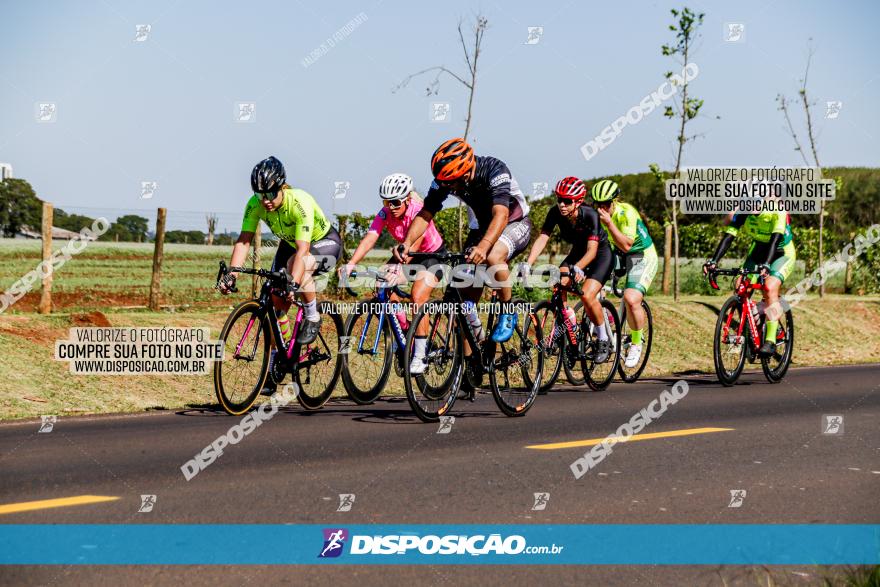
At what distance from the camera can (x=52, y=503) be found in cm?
582

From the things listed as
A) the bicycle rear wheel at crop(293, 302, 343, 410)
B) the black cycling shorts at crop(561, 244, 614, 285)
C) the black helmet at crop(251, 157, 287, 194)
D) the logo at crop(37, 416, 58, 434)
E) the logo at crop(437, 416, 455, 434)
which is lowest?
the logo at crop(37, 416, 58, 434)

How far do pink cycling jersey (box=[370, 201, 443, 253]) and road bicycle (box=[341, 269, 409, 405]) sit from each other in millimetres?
582

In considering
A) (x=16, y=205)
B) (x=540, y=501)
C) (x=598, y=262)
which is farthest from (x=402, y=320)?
(x=16, y=205)

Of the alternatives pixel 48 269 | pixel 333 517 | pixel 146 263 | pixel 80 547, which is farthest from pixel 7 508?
pixel 146 263

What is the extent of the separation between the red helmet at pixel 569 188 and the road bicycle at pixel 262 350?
2776 millimetres

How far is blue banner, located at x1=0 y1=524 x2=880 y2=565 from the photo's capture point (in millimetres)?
4879

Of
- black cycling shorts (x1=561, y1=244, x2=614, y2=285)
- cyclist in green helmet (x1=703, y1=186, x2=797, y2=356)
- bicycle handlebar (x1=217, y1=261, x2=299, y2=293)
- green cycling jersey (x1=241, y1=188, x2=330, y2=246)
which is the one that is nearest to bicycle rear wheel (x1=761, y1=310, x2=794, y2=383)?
cyclist in green helmet (x1=703, y1=186, x2=797, y2=356)

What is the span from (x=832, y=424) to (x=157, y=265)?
10.6m

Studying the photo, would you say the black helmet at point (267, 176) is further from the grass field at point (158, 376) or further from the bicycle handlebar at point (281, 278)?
the grass field at point (158, 376)

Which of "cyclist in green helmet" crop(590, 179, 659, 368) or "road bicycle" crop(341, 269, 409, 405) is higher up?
"cyclist in green helmet" crop(590, 179, 659, 368)

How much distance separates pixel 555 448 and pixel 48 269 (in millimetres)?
9602

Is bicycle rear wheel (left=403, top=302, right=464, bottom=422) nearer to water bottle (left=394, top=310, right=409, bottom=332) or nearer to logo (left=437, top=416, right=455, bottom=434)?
logo (left=437, top=416, right=455, bottom=434)

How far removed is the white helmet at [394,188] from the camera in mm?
9602

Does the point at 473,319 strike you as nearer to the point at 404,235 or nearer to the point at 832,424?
the point at 404,235
